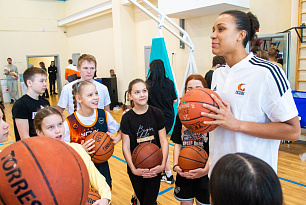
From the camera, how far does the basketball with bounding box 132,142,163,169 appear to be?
2291 mm

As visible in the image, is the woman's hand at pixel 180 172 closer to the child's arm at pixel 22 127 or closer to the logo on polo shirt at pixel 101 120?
the logo on polo shirt at pixel 101 120

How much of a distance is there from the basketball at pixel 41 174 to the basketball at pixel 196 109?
81 cm

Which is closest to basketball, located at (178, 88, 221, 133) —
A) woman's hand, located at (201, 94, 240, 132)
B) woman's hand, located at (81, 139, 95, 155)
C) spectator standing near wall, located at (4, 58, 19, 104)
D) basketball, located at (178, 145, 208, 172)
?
woman's hand, located at (201, 94, 240, 132)

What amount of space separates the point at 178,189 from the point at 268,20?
17.3 ft

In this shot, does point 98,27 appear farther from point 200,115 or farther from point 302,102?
point 200,115

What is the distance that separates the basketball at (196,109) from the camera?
61.8 inches

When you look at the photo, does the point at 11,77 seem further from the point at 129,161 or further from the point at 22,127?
the point at 129,161

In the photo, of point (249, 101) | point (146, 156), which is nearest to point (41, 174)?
point (249, 101)

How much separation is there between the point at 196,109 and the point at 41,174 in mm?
995

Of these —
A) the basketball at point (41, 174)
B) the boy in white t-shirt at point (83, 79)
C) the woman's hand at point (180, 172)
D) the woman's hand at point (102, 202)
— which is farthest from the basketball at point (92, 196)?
the boy in white t-shirt at point (83, 79)

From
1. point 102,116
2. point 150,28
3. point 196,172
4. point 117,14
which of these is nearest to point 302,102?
point 196,172

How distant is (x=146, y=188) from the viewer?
2381mm

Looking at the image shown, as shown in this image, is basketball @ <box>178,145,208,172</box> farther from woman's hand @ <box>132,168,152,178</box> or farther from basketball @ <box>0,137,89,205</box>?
basketball @ <box>0,137,89,205</box>

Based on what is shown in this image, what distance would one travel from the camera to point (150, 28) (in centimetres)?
922
